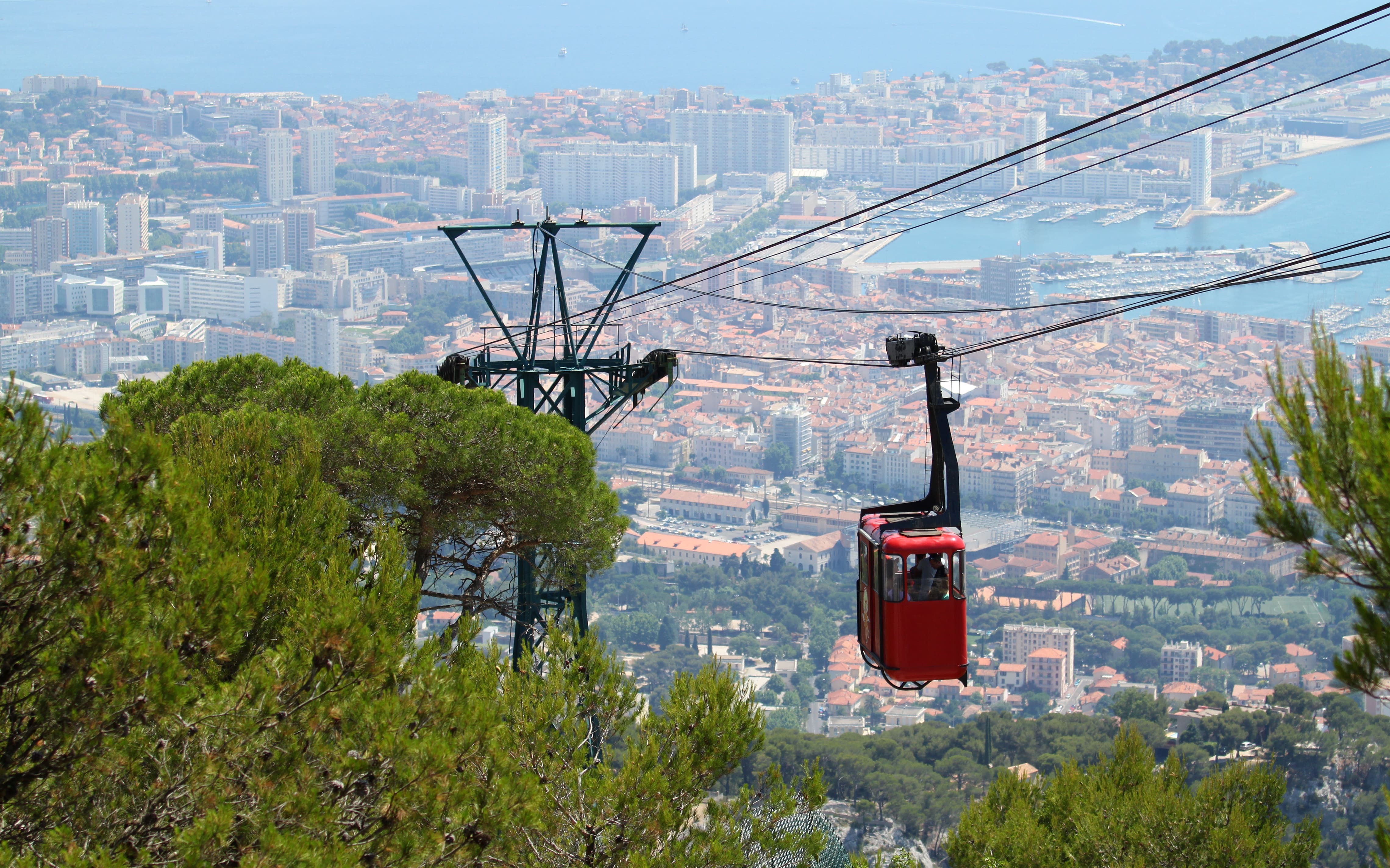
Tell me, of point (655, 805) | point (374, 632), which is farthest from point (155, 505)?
point (655, 805)

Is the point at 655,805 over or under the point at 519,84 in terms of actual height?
under

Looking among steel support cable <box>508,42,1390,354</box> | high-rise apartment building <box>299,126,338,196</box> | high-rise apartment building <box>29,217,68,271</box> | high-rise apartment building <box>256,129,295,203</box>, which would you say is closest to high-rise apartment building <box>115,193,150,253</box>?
high-rise apartment building <box>29,217,68,271</box>

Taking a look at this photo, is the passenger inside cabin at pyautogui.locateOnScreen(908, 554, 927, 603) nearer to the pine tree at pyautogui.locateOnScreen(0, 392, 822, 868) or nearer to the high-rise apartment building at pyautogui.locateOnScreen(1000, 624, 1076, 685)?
the pine tree at pyautogui.locateOnScreen(0, 392, 822, 868)

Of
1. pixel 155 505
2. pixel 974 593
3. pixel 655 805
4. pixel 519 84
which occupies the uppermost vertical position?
pixel 519 84

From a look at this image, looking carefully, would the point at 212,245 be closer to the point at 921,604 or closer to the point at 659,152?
the point at 659,152

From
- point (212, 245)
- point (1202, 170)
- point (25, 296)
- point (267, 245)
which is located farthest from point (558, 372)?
point (1202, 170)

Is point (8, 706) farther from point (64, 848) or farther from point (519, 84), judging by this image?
point (519, 84)
